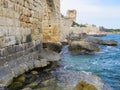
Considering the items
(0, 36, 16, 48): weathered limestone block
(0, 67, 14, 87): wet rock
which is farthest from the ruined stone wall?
(0, 67, 14, 87): wet rock

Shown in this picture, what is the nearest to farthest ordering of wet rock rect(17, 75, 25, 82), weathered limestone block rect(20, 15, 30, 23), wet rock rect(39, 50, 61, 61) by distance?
wet rock rect(17, 75, 25, 82)
weathered limestone block rect(20, 15, 30, 23)
wet rock rect(39, 50, 61, 61)

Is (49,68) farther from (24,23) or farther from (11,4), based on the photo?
(11,4)

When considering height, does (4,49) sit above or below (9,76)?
above

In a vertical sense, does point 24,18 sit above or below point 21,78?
above

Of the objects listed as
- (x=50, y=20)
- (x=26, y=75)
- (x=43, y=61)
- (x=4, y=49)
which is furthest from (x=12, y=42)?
(x=50, y=20)

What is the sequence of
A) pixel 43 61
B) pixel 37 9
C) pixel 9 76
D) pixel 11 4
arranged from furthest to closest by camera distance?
pixel 37 9 < pixel 43 61 < pixel 11 4 < pixel 9 76

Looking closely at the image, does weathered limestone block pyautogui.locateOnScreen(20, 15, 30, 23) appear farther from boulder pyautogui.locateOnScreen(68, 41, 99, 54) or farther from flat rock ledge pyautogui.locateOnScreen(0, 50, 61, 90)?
boulder pyautogui.locateOnScreen(68, 41, 99, 54)

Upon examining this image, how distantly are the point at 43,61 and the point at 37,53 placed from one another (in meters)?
1.02

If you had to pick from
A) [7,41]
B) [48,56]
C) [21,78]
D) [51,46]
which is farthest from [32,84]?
[51,46]

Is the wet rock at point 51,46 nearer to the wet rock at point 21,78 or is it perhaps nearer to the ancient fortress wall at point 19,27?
the ancient fortress wall at point 19,27

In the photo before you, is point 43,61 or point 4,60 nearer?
point 4,60

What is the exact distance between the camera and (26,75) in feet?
26.9

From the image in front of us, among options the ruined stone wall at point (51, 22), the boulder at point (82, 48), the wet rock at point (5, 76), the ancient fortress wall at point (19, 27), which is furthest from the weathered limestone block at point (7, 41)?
the boulder at point (82, 48)

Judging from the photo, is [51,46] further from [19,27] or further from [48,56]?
[19,27]
